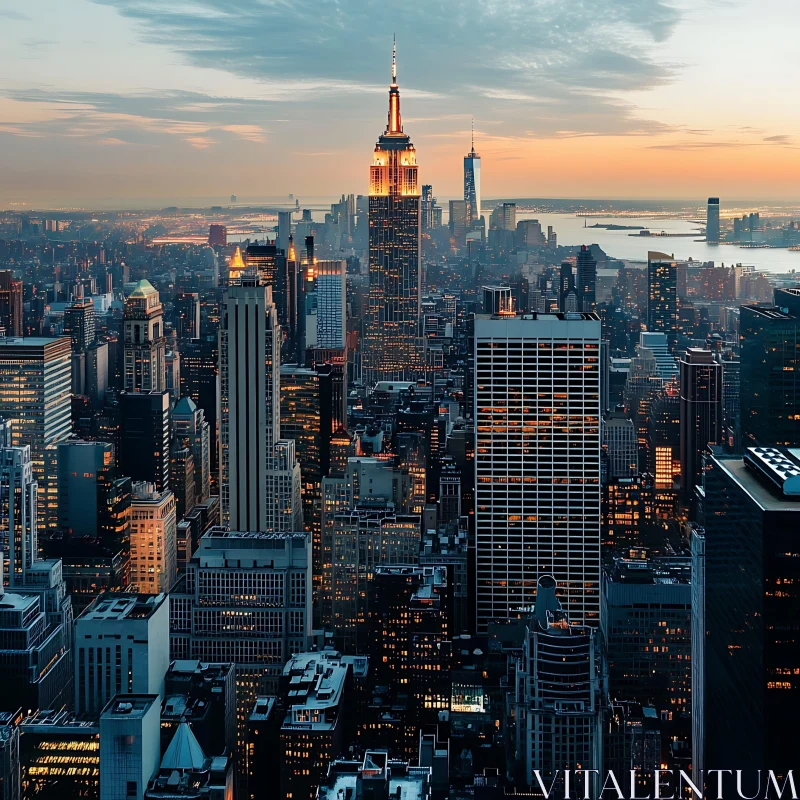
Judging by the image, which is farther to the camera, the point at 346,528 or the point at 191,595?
the point at 346,528

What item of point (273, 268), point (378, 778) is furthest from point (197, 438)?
point (378, 778)

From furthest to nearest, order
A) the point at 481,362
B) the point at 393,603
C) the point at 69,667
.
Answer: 1. the point at 481,362
2. the point at 393,603
3. the point at 69,667

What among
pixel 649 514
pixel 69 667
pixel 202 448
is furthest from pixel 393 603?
pixel 202 448

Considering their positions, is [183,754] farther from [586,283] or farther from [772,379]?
[586,283]

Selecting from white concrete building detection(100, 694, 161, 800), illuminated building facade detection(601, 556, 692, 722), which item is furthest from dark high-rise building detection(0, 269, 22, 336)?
white concrete building detection(100, 694, 161, 800)

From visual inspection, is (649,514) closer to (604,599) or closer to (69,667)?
(604,599)

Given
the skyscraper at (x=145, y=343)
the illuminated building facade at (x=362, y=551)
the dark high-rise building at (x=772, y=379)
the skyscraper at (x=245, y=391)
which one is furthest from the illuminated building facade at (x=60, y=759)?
the skyscraper at (x=145, y=343)
